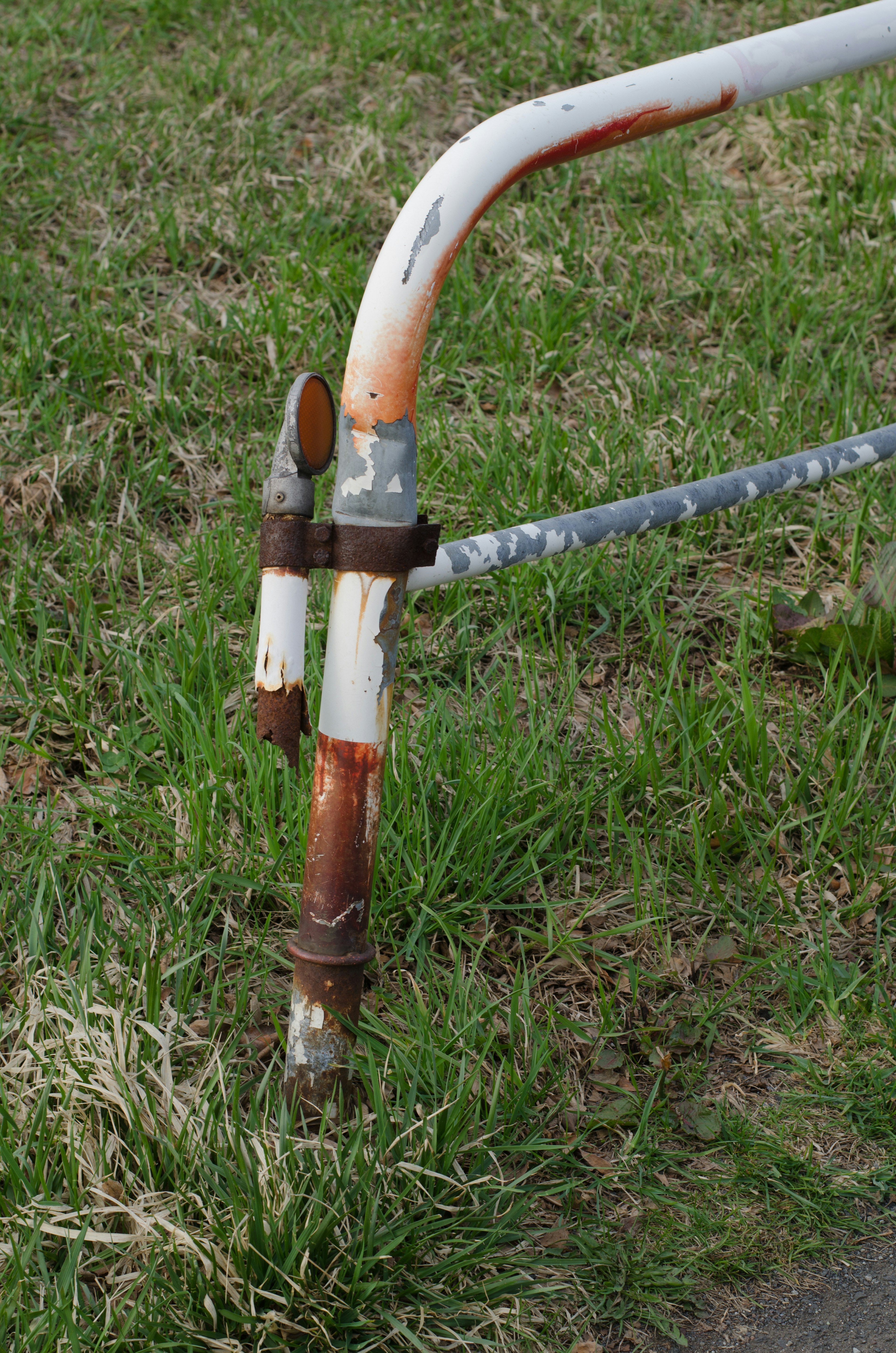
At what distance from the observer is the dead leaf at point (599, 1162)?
1.66 meters

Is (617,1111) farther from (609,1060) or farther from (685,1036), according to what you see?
(685,1036)

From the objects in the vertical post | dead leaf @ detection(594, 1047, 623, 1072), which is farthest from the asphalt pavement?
the vertical post

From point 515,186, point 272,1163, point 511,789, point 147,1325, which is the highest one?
point 515,186

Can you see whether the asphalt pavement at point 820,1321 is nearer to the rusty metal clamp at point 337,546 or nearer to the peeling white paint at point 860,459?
the rusty metal clamp at point 337,546

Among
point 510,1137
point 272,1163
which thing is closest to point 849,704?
point 510,1137

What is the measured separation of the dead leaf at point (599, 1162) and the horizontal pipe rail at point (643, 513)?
3.07ft

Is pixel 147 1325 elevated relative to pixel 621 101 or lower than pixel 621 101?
lower

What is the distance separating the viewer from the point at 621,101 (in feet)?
4.59

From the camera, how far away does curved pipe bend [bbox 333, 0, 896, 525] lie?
1.33 m

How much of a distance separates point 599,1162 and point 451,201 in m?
1.43

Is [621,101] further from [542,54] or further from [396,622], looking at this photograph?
[542,54]

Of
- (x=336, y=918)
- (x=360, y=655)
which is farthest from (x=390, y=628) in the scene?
(x=336, y=918)

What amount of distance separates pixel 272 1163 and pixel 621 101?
1497mm

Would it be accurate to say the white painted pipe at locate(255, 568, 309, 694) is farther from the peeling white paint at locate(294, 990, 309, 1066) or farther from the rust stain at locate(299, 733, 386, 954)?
the peeling white paint at locate(294, 990, 309, 1066)
